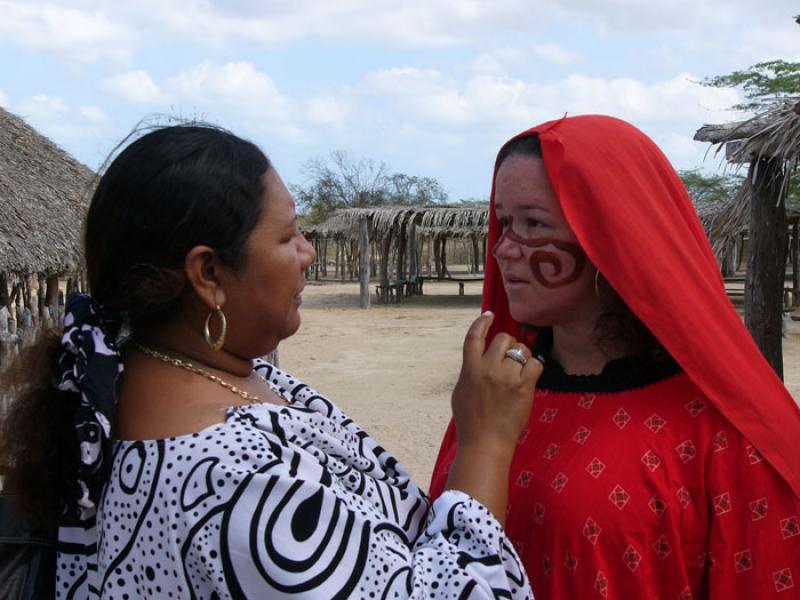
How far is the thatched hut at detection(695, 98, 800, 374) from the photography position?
5.42 metres

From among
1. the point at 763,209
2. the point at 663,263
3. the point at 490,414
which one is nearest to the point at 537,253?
the point at 663,263

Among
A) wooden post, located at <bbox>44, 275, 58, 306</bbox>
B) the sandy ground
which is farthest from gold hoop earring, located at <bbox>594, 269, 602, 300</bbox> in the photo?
wooden post, located at <bbox>44, 275, 58, 306</bbox>

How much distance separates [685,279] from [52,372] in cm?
114

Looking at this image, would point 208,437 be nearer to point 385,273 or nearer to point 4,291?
point 4,291

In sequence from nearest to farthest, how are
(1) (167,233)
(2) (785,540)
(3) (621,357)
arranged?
(1) (167,233)
(2) (785,540)
(3) (621,357)

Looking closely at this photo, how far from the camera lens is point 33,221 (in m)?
7.99

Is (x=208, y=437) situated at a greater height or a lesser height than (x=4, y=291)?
greater

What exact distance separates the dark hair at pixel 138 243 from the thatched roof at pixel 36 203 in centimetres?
598

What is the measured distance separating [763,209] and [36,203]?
7.07 metres

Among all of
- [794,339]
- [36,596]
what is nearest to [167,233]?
[36,596]

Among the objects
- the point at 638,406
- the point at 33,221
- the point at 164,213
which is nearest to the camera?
the point at 164,213

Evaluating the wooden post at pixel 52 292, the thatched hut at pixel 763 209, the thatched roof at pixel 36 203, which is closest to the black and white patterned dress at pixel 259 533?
the thatched hut at pixel 763 209

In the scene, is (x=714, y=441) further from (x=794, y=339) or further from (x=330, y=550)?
(x=794, y=339)

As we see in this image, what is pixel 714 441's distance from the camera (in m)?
1.50
